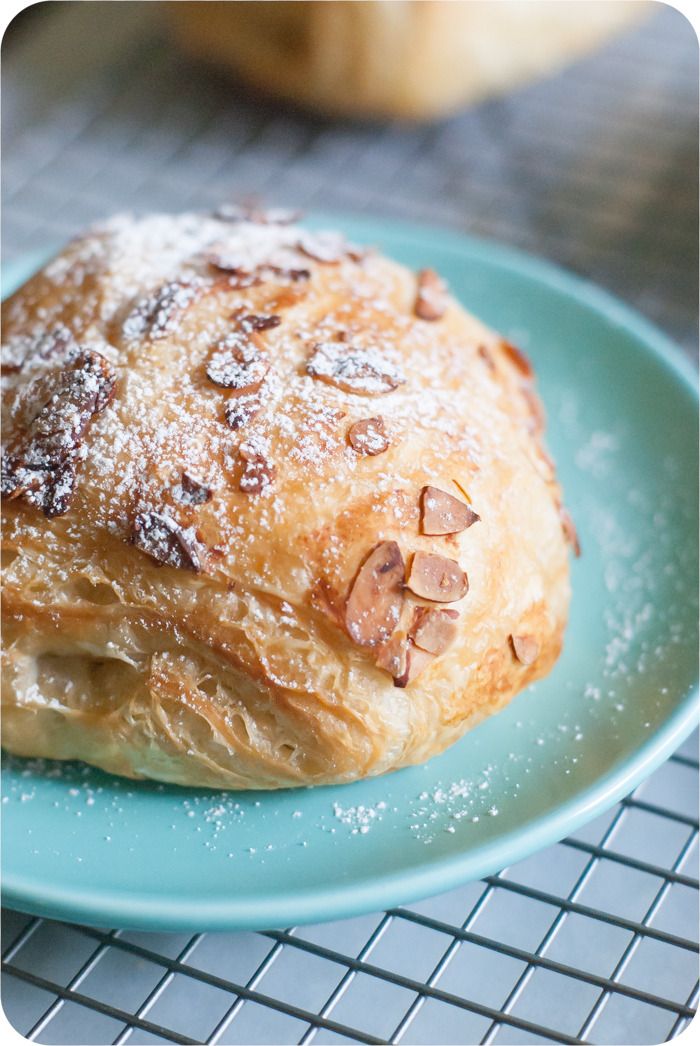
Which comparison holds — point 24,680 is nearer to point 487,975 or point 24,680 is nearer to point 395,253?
point 487,975

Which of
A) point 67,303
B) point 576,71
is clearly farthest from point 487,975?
point 576,71

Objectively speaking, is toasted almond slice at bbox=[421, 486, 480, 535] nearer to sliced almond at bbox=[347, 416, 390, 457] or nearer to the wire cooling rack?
sliced almond at bbox=[347, 416, 390, 457]

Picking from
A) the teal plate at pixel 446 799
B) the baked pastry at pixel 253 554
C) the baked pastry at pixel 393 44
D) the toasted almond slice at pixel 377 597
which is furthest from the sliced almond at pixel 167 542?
the baked pastry at pixel 393 44

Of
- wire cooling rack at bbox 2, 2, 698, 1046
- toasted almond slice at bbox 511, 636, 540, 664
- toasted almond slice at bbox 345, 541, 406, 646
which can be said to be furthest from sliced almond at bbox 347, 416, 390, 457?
wire cooling rack at bbox 2, 2, 698, 1046

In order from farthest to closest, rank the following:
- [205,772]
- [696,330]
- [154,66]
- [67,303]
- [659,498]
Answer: [154,66] < [696,330] < [659,498] < [67,303] < [205,772]

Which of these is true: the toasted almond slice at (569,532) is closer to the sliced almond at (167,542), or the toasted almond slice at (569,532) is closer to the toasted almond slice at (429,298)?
the toasted almond slice at (429,298)
